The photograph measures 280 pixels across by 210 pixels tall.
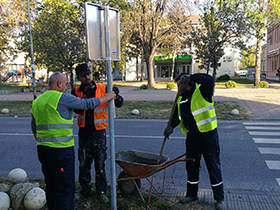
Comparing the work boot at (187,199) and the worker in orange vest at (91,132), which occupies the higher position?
the worker in orange vest at (91,132)

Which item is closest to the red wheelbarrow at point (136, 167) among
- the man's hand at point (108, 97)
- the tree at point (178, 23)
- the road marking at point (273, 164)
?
the man's hand at point (108, 97)

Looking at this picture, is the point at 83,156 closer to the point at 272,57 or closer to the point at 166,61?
the point at 272,57

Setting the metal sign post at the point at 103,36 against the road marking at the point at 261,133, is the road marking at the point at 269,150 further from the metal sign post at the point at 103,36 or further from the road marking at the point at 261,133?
the metal sign post at the point at 103,36

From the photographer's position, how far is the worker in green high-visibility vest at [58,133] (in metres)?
3.05

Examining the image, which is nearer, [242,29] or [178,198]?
[178,198]

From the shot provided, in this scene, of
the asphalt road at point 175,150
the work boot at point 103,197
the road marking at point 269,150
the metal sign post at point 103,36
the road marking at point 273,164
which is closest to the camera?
the metal sign post at point 103,36

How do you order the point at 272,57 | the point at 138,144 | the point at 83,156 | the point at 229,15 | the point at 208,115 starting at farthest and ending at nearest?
1. the point at 272,57
2. the point at 229,15
3. the point at 138,144
4. the point at 83,156
5. the point at 208,115

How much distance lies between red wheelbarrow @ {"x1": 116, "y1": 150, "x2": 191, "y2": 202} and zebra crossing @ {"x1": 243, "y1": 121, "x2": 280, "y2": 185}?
235cm

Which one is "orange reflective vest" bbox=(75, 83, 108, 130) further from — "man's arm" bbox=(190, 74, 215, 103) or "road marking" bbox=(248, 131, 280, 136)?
"road marking" bbox=(248, 131, 280, 136)

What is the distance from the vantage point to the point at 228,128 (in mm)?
9406

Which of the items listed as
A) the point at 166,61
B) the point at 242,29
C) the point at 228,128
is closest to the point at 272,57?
the point at 166,61

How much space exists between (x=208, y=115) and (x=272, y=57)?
46709mm

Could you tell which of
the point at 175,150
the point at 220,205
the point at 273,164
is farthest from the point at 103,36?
the point at 273,164

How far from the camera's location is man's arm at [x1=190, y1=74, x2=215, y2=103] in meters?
3.77
